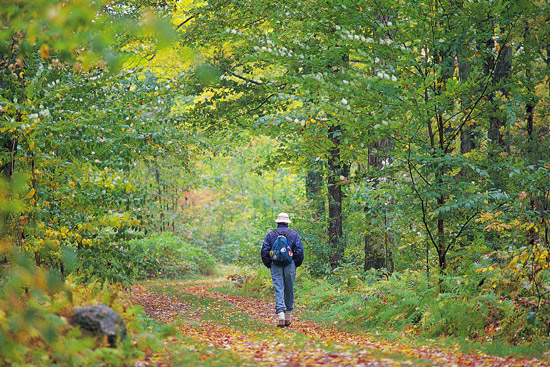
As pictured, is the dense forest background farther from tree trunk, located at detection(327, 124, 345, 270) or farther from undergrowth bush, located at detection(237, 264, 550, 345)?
tree trunk, located at detection(327, 124, 345, 270)

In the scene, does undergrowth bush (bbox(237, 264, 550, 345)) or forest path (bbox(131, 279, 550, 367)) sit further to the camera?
undergrowth bush (bbox(237, 264, 550, 345))

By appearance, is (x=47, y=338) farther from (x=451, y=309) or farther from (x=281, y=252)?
(x=281, y=252)

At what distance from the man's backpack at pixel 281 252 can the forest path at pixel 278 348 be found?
1.24m

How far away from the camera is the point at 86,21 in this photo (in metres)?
3.49

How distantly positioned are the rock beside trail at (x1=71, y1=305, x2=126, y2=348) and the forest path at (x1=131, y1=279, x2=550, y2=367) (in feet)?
1.32

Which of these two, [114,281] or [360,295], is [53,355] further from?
[360,295]

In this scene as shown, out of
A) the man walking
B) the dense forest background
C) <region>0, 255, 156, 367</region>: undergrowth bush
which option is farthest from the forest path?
the dense forest background

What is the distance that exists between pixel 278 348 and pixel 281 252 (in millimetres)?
3038

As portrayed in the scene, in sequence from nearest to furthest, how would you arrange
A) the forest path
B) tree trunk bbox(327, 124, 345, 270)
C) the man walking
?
the forest path, the man walking, tree trunk bbox(327, 124, 345, 270)

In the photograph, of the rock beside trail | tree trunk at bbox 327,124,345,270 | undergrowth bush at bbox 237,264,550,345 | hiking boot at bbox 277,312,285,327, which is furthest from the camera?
tree trunk at bbox 327,124,345,270

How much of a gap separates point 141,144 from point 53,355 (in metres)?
6.96

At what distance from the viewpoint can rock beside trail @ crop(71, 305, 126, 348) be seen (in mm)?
5316

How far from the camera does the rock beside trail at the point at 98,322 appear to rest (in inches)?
209

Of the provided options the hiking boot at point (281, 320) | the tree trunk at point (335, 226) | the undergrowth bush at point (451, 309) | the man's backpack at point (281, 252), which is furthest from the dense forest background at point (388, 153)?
the tree trunk at point (335, 226)
